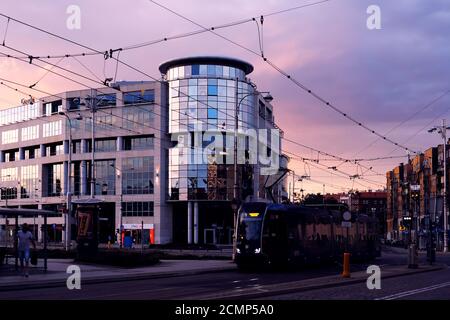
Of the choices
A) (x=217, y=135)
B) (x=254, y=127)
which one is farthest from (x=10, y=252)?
(x=254, y=127)

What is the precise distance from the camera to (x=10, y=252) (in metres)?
35.5

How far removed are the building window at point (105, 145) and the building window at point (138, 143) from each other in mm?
1739

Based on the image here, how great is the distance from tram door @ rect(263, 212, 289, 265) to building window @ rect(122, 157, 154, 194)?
57436mm

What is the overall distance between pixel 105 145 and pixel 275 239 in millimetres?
64169

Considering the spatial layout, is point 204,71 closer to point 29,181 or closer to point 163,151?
point 163,151

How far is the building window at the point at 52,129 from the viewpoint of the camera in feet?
314

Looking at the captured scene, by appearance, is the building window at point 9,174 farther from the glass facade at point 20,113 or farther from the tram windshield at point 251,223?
the tram windshield at point 251,223

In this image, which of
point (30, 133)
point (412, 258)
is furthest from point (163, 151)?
point (412, 258)

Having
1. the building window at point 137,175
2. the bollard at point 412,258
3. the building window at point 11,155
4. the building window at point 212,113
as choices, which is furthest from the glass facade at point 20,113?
the bollard at point 412,258

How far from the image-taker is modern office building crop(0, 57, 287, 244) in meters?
84.8

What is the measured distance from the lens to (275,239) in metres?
33.0

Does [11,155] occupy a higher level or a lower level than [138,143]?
lower

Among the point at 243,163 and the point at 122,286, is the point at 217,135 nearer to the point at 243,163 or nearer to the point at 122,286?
the point at 243,163

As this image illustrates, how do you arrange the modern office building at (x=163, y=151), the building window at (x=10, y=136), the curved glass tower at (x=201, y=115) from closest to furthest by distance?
the curved glass tower at (x=201, y=115) → the modern office building at (x=163, y=151) → the building window at (x=10, y=136)
